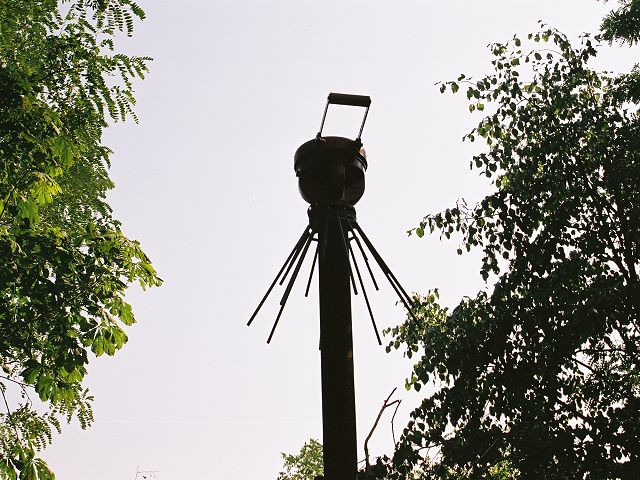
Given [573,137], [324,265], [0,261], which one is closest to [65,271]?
[0,261]

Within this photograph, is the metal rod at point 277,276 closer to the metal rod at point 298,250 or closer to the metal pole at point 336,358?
the metal rod at point 298,250

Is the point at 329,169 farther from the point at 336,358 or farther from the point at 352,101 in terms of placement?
the point at 336,358

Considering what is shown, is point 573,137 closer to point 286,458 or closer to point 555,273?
point 555,273

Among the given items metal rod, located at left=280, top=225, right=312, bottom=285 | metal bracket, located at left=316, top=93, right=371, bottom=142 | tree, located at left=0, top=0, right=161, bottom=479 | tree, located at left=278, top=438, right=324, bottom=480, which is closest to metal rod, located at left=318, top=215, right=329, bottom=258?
metal rod, located at left=280, top=225, right=312, bottom=285

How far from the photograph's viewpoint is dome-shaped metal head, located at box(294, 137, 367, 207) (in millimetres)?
2432

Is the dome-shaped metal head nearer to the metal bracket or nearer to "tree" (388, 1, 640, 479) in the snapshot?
the metal bracket

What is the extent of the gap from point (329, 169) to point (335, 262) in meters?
0.45

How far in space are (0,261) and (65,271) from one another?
1.84 ft

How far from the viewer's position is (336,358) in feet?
6.78

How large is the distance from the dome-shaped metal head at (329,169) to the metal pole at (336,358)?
0.47 feet

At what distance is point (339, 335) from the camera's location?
6.90ft

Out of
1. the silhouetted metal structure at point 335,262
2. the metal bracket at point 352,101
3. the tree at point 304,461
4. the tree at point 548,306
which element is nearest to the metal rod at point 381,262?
the silhouetted metal structure at point 335,262

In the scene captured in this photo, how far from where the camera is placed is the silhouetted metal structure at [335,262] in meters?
1.96

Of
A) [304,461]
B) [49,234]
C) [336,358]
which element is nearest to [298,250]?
[336,358]
